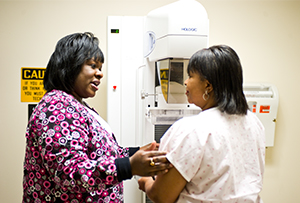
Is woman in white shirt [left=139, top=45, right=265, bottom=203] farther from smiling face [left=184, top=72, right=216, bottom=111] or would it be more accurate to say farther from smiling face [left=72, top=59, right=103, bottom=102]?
smiling face [left=72, top=59, right=103, bottom=102]

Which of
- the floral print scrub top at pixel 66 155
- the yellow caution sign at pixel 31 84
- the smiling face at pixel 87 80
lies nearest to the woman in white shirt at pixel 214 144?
the floral print scrub top at pixel 66 155

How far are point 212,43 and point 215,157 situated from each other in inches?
73.3

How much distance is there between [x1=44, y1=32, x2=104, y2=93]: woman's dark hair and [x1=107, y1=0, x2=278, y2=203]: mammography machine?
38 cm

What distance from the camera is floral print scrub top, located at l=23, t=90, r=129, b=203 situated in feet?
3.01

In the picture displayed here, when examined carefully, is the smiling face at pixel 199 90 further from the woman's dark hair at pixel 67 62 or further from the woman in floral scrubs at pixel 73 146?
the woman's dark hair at pixel 67 62

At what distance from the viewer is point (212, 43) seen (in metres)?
2.63

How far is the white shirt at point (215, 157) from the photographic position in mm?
950

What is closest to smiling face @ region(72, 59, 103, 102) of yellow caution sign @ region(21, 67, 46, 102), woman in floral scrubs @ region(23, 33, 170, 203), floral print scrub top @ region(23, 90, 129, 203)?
woman in floral scrubs @ region(23, 33, 170, 203)

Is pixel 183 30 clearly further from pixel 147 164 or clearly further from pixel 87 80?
pixel 147 164

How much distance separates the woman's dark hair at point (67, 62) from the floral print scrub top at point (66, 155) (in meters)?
0.06

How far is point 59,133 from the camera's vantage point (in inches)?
36.9
